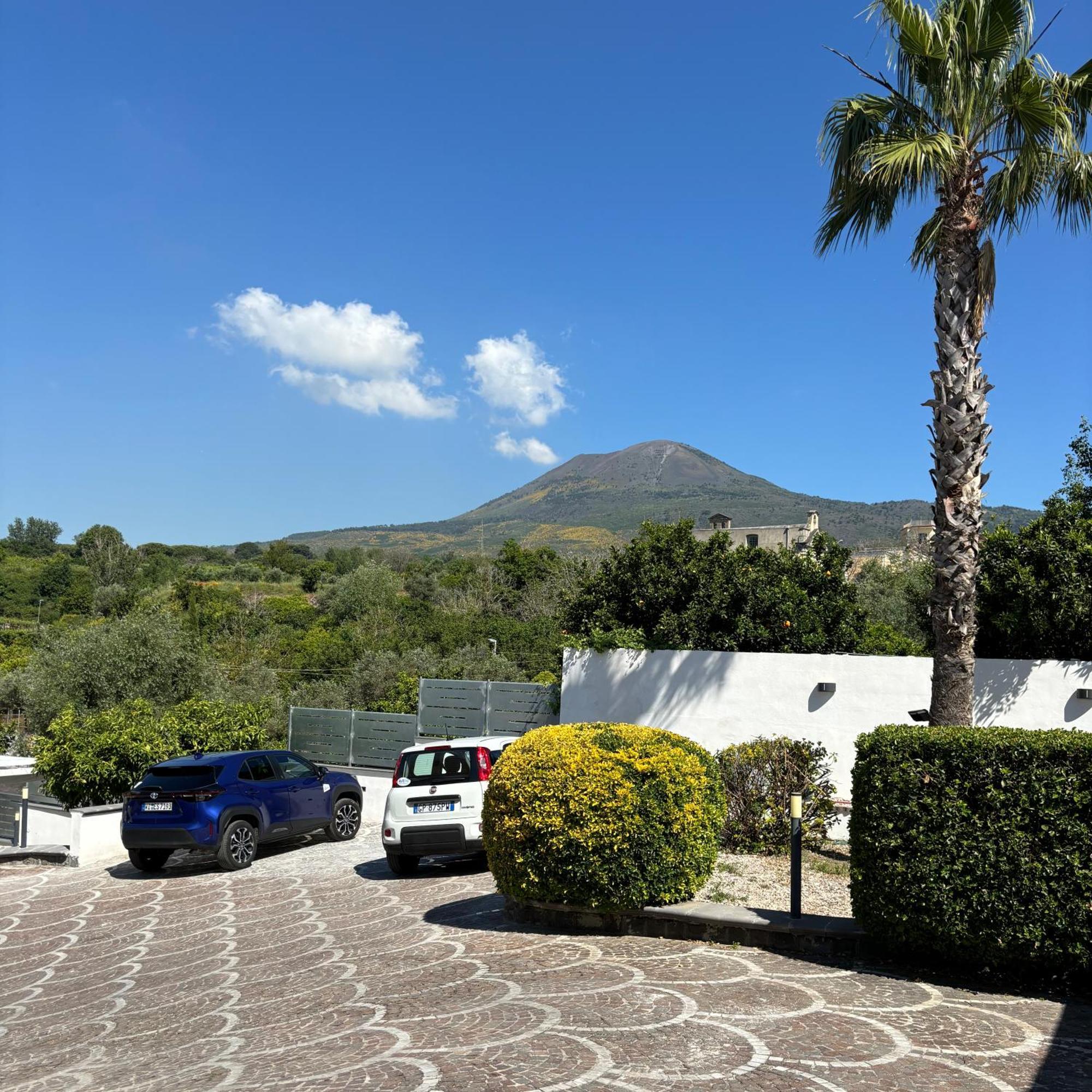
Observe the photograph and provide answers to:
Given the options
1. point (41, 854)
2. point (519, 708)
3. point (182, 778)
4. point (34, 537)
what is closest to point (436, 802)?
point (182, 778)

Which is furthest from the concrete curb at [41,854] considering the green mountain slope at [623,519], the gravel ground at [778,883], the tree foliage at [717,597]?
the green mountain slope at [623,519]

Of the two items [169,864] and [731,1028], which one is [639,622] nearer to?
[169,864]

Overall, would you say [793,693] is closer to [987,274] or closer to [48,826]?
[987,274]

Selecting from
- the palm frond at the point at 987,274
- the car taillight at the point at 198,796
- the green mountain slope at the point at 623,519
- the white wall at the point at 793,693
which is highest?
the green mountain slope at the point at 623,519

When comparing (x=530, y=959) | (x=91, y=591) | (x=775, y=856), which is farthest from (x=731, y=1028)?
(x=91, y=591)

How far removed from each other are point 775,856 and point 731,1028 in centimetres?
525

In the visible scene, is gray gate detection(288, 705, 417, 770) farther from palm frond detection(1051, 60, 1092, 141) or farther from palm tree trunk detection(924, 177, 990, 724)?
palm frond detection(1051, 60, 1092, 141)

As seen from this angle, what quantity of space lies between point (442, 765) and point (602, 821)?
4289mm

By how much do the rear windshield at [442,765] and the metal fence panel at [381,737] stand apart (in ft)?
22.5

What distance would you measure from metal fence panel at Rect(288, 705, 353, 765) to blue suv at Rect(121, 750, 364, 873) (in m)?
5.11

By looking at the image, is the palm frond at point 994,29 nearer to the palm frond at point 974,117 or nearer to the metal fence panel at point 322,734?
the palm frond at point 974,117

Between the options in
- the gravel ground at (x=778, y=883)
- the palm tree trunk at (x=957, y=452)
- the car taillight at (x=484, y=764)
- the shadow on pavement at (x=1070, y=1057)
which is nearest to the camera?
the shadow on pavement at (x=1070, y=1057)

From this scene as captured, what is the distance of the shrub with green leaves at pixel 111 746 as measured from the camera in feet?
52.9

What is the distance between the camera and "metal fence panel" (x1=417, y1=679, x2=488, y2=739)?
58.3ft
